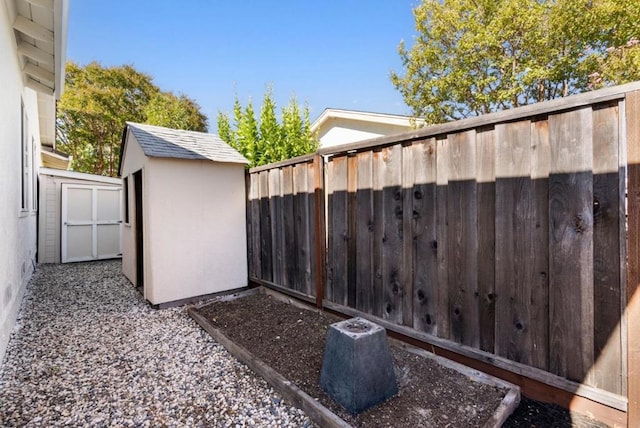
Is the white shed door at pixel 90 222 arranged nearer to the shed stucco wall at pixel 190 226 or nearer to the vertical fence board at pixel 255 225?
the shed stucco wall at pixel 190 226

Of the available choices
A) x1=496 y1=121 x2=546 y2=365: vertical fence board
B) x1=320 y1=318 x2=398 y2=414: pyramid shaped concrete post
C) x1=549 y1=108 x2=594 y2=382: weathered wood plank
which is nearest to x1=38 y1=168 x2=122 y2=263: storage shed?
x1=320 y1=318 x2=398 y2=414: pyramid shaped concrete post

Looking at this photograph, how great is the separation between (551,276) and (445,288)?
2.40 feet

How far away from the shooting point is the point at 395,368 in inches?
96.1

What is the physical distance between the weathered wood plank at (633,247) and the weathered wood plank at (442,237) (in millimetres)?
1032

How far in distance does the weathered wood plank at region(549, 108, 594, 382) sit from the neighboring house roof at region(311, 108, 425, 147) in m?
9.88

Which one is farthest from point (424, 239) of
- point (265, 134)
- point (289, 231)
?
point (265, 134)

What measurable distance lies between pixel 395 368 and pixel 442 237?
112cm

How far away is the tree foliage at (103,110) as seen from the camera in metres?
15.2

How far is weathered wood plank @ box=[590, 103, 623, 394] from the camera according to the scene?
5.57 feet

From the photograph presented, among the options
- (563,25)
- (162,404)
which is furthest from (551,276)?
(563,25)

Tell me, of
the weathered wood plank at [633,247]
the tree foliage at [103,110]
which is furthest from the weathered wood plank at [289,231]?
the tree foliage at [103,110]

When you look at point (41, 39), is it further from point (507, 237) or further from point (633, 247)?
point (633, 247)

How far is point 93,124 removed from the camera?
1614 centimetres

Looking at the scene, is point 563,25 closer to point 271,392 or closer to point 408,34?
point 408,34
